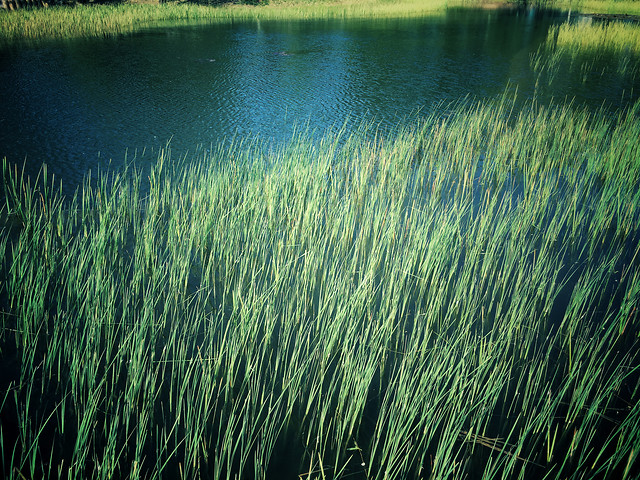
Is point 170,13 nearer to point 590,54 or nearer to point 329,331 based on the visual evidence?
point 590,54

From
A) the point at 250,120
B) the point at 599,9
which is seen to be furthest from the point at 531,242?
the point at 599,9

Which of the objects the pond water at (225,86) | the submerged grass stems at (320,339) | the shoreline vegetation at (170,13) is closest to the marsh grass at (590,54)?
the pond water at (225,86)

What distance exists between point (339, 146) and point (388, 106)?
6.10ft

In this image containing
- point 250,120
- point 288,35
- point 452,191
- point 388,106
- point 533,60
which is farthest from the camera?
point 288,35

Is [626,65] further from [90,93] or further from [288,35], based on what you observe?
[90,93]

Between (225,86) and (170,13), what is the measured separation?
8.13 meters

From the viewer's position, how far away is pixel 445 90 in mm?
6062

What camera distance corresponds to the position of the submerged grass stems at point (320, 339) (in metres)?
1.25

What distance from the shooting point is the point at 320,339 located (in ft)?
4.94

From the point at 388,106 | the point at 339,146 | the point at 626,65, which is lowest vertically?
the point at 339,146

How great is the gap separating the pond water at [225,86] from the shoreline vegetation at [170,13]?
1.03 meters

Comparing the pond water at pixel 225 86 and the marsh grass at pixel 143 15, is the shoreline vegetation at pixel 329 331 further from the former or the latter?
the marsh grass at pixel 143 15

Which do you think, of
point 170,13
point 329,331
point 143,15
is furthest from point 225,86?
point 170,13

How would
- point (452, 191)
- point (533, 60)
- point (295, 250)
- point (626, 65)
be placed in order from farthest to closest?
point (533, 60), point (626, 65), point (452, 191), point (295, 250)
